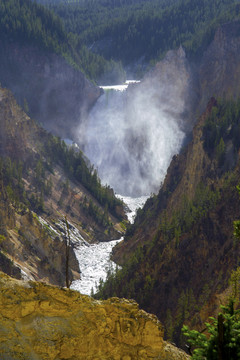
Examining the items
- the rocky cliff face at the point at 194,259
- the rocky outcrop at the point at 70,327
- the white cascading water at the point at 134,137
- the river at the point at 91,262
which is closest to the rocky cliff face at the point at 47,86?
the white cascading water at the point at 134,137

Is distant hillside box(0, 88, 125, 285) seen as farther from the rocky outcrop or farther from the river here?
the rocky outcrop

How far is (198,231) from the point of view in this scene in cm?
5750

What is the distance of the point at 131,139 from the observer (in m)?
156

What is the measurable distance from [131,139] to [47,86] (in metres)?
28.3

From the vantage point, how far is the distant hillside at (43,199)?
7125 cm

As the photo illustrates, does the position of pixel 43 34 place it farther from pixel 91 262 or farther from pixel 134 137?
pixel 91 262

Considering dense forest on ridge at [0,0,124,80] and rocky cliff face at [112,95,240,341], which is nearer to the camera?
rocky cliff face at [112,95,240,341]

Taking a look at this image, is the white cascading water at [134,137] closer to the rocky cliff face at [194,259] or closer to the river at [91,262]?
the river at [91,262]

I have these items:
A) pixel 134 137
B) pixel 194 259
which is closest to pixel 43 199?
pixel 194 259

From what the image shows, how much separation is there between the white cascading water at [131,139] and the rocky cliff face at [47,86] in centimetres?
509

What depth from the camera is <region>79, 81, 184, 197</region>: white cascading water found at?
143788mm

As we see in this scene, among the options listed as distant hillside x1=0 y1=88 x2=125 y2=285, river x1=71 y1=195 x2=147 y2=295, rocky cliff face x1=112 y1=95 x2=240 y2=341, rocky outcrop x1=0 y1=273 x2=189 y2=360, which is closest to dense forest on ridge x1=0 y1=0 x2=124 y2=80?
distant hillside x1=0 y1=88 x2=125 y2=285

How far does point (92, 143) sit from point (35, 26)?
39.3 m

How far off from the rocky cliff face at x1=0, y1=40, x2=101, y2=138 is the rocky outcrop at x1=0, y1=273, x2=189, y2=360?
134 m
